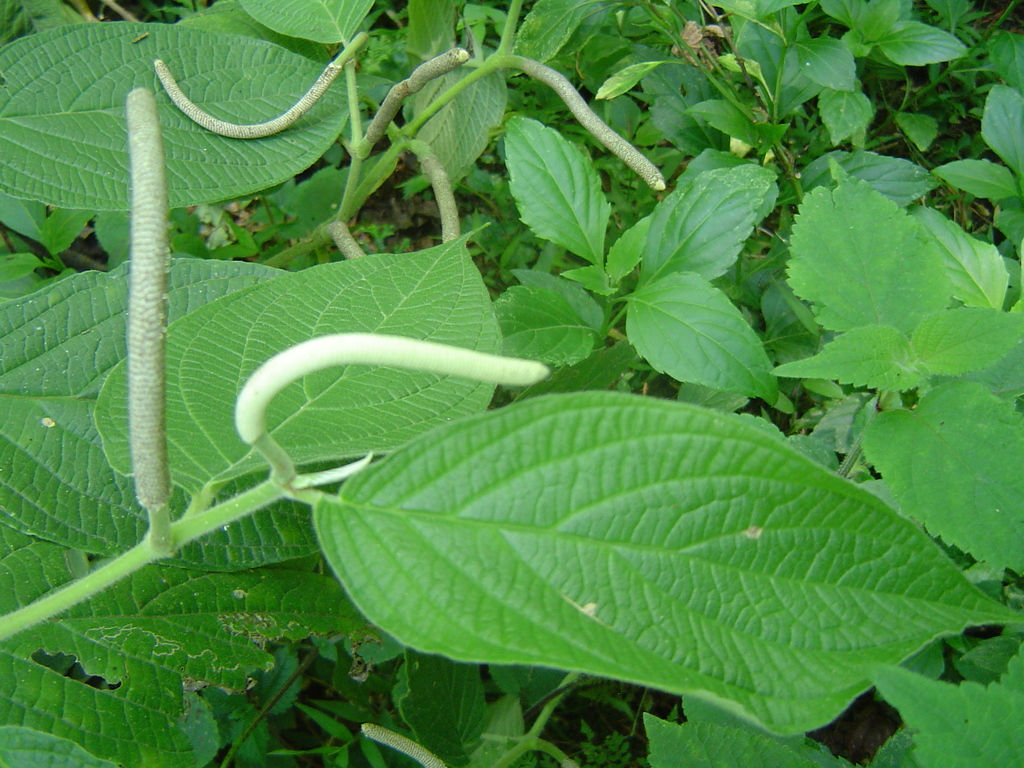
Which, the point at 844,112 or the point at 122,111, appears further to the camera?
the point at 844,112

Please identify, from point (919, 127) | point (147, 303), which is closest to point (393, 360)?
point (147, 303)

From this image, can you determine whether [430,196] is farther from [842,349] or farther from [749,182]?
[842,349]

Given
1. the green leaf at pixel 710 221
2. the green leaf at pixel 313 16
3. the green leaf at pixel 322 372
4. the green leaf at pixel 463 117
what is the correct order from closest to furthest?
the green leaf at pixel 322 372 < the green leaf at pixel 710 221 < the green leaf at pixel 313 16 < the green leaf at pixel 463 117

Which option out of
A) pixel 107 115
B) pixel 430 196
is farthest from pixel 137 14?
pixel 107 115

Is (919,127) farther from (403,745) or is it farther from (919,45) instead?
(403,745)

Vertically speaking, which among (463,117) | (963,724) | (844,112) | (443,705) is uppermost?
(463,117)

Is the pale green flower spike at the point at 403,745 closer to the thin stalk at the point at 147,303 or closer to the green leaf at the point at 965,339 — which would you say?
the thin stalk at the point at 147,303

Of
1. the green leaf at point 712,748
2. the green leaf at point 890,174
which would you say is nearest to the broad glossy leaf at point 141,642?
the green leaf at point 712,748

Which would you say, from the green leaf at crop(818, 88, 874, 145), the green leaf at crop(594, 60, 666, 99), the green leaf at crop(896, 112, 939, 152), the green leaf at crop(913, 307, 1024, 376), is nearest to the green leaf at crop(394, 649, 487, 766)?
the green leaf at crop(913, 307, 1024, 376)
